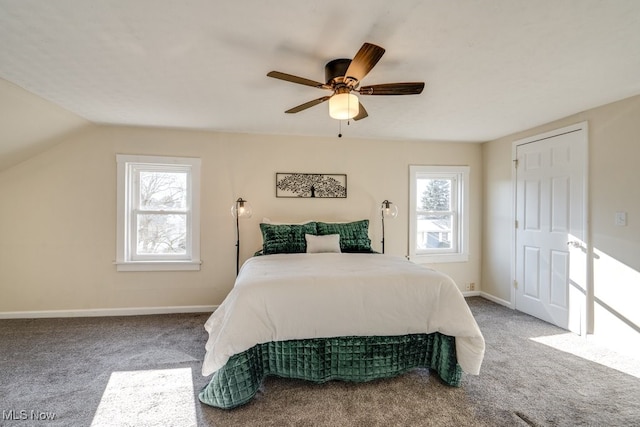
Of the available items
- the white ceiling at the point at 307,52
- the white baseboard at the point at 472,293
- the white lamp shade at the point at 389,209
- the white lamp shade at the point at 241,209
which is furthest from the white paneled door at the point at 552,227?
the white lamp shade at the point at 241,209

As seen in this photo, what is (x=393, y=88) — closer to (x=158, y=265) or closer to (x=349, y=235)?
(x=349, y=235)

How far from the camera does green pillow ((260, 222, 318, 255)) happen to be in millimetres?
3254

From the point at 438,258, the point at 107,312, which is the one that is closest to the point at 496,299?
the point at 438,258

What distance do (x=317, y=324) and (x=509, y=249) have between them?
3.19m

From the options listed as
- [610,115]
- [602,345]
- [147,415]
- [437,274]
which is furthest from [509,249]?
[147,415]

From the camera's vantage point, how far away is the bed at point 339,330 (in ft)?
6.12

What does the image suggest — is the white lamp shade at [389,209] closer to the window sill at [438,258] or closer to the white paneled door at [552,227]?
the window sill at [438,258]

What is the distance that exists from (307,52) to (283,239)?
198 cm

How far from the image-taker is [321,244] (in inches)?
128

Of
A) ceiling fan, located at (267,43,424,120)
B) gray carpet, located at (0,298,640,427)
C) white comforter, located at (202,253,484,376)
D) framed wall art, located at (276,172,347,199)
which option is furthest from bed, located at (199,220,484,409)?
framed wall art, located at (276,172,347,199)

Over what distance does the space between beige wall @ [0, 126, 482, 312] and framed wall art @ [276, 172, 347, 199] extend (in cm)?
9

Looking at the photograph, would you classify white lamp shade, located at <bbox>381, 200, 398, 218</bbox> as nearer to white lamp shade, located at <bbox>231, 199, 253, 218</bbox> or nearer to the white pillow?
the white pillow

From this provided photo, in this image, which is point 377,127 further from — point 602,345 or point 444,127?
point 602,345

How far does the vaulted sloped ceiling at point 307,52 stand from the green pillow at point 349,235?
52.1 inches
